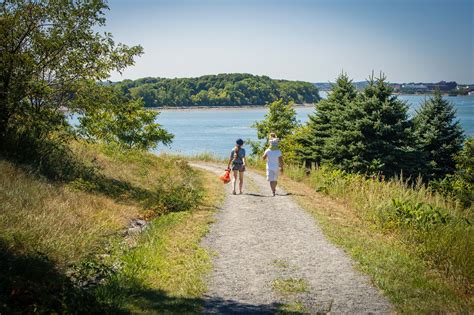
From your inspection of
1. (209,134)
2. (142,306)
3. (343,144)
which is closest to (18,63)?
(142,306)

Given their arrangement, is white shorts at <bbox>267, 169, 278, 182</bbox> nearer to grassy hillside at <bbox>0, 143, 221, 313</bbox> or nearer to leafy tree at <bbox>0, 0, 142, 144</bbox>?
grassy hillside at <bbox>0, 143, 221, 313</bbox>

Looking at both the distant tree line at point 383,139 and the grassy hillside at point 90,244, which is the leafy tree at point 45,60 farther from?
the distant tree line at point 383,139

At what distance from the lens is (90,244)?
7.77 m

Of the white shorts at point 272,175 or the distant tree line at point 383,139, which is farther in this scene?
the distant tree line at point 383,139

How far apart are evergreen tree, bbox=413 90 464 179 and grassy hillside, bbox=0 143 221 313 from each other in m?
18.3

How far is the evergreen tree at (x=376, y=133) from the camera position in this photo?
19594 millimetres

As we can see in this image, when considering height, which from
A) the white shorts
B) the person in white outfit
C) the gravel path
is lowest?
the gravel path

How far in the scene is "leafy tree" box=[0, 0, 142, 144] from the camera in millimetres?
11734

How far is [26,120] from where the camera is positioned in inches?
482

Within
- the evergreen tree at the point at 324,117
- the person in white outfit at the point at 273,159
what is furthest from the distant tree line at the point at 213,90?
the person in white outfit at the point at 273,159

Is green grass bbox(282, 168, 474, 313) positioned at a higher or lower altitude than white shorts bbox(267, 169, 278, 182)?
lower

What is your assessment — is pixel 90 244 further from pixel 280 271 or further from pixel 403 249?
pixel 403 249

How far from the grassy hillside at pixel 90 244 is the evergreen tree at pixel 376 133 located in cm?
971

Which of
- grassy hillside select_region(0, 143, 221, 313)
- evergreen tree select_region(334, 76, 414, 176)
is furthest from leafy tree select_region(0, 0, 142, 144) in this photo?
evergreen tree select_region(334, 76, 414, 176)
